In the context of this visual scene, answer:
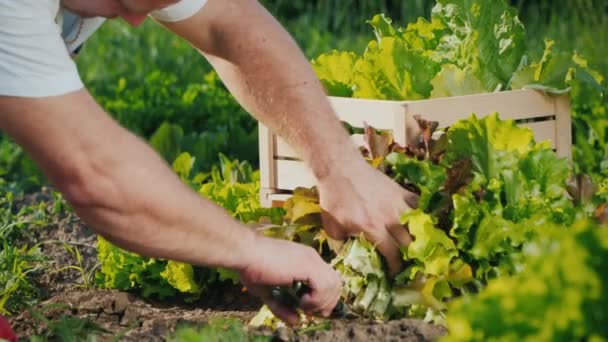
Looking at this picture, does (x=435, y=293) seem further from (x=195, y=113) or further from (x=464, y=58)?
(x=195, y=113)

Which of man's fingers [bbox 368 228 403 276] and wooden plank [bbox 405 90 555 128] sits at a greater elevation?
wooden plank [bbox 405 90 555 128]

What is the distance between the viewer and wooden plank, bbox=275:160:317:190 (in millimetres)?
4031

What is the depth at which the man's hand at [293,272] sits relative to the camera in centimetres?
314

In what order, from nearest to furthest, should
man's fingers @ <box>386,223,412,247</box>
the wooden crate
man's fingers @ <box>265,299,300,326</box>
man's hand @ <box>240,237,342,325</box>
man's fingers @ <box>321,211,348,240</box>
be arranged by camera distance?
man's hand @ <box>240,237,342,325</box> → man's fingers @ <box>265,299,300,326</box> → man's fingers @ <box>386,223,412,247</box> → man's fingers @ <box>321,211,348,240</box> → the wooden crate

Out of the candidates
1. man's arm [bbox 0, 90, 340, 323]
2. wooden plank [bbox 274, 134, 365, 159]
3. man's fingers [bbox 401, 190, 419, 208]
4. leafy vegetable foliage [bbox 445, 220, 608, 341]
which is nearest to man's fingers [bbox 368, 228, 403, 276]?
man's fingers [bbox 401, 190, 419, 208]

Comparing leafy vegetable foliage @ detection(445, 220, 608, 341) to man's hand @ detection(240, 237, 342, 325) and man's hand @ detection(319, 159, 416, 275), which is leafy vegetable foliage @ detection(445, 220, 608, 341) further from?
man's hand @ detection(319, 159, 416, 275)

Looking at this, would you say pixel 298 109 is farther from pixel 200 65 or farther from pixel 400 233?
pixel 200 65

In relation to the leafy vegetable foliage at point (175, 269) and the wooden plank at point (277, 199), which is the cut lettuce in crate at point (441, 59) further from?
the leafy vegetable foliage at point (175, 269)

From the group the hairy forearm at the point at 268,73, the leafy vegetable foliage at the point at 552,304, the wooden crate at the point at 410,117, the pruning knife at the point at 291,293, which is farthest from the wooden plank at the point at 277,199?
the leafy vegetable foliage at the point at 552,304

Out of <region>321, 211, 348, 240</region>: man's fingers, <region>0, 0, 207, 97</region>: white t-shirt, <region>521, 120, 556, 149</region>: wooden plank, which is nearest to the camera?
<region>0, 0, 207, 97</region>: white t-shirt

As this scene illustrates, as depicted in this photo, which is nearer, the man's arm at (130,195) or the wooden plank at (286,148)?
the man's arm at (130,195)

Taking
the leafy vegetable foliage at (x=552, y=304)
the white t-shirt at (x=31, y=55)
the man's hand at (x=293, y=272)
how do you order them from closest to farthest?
1. the leafy vegetable foliage at (x=552, y=304)
2. the white t-shirt at (x=31, y=55)
3. the man's hand at (x=293, y=272)

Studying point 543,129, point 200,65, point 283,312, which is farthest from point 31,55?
point 200,65

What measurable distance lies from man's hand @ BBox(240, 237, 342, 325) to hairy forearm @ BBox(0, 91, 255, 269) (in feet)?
0.20
